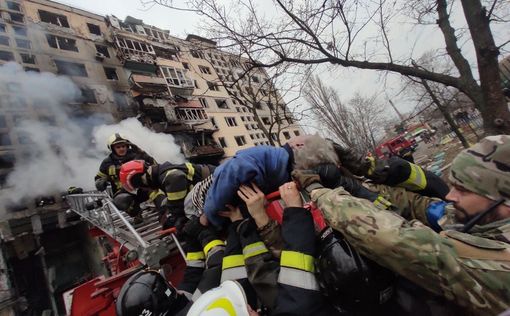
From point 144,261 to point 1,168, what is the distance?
16.2m

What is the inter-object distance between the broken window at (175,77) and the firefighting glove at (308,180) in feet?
84.5

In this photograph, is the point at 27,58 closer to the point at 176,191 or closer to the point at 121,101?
the point at 121,101

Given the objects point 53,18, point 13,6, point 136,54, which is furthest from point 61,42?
point 136,54

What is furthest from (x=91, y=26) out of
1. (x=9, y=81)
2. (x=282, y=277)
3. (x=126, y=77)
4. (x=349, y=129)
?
(x=282, y=277)

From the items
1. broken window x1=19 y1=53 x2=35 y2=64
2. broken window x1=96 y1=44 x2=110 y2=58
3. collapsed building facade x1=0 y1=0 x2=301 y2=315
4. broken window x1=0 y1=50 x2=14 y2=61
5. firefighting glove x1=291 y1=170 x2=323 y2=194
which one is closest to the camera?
firefighting glove x1=291 y1=170 x2=323 y2=194

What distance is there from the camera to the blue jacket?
66.7 inches

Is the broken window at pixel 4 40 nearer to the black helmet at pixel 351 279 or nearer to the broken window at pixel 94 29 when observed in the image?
the broken window at pixel 94 29

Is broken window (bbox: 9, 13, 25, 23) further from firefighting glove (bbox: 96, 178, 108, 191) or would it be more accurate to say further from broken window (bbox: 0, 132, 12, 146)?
firefighting glove (bbox: 96, 178, 108, 191)

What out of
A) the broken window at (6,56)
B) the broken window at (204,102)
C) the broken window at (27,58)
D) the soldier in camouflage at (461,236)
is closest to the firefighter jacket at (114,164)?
the soldier in camouflage at (461,236)

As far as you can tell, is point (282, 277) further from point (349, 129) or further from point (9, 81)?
point (9, 81)

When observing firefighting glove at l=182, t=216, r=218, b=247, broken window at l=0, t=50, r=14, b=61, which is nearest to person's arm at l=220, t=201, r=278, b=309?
firefighting glove at l=182, t=216, r=218, b=247

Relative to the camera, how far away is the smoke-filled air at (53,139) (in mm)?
14136

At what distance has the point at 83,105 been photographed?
720 inches

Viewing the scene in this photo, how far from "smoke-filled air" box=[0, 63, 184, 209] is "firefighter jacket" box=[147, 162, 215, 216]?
481 inches
